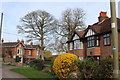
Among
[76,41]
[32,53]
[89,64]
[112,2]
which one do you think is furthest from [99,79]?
[32,53]

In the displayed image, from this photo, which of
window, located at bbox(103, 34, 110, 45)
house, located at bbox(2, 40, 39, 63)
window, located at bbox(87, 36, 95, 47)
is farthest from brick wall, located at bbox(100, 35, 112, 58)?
house, located at bbox(2, 40, 39, 63)

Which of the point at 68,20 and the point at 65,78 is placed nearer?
the point at 65,78

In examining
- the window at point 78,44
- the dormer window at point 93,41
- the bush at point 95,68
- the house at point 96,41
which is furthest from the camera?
the window at point 78,44

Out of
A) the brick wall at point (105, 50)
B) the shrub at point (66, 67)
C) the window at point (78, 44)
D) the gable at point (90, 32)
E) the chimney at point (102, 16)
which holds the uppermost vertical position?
the chimney at point (102, 16)

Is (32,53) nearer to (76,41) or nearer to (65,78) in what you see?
(76,41)

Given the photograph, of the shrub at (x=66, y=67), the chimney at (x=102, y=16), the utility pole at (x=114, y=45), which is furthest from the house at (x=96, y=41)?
the utility pole at (x=114, y=45)

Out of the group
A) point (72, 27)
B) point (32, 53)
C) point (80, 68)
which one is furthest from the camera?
point (32, 53)

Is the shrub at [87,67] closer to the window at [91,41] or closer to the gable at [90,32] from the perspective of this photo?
the window at [91,41]

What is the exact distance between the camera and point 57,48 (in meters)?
42.6

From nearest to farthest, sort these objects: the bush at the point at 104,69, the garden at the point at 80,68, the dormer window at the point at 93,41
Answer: the bush at the point at 104,69 < the garden at the point at 80,68 < the dormer window at the point at 93,41

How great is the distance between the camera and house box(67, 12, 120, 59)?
22.5 meters

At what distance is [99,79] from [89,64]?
108cm

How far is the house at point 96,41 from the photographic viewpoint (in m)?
22.5

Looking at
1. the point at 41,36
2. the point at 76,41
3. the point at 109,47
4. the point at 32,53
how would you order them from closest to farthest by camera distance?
1. the point at 109,47
2. the point at 76,41
3. the point at 41,36
4. the point at 32,53
